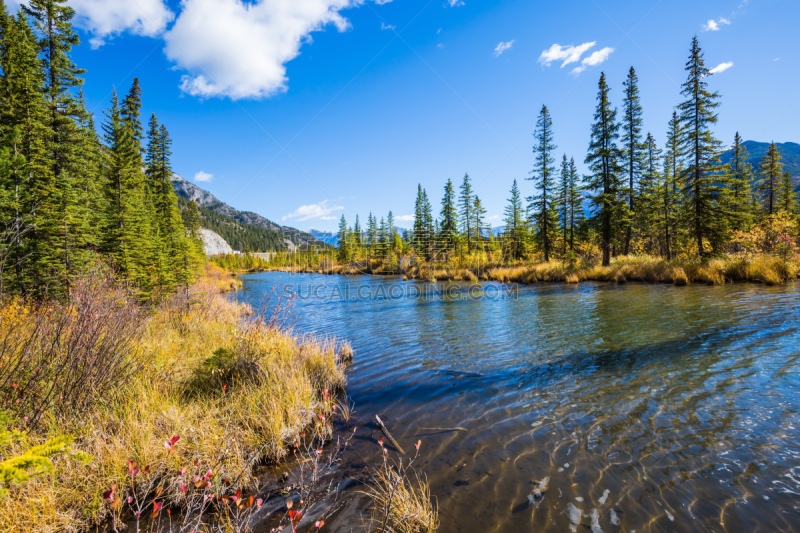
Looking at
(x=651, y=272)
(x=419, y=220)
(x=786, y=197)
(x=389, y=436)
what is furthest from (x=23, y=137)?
(x=786, y=197)

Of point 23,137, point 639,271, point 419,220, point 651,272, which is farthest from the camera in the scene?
point 419,220

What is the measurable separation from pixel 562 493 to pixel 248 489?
3527mm

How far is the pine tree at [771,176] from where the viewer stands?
3493 cm

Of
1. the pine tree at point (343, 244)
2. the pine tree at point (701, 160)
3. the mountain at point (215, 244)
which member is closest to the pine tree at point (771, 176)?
the pine tree at point (701, 160)

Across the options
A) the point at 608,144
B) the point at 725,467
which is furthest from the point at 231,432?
the point at 608,144

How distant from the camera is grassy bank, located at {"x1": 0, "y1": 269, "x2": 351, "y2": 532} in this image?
2.92m

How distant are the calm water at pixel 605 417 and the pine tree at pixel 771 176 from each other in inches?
1583

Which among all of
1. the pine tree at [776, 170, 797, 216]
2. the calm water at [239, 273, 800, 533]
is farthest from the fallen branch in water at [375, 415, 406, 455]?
the pine tree at [776, 170, 797, 216]

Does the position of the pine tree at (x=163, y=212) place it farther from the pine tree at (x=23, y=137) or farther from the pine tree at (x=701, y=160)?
the pine tree at (x=701, y=160)

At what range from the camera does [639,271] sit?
838 inches

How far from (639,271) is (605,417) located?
2137 centimetres

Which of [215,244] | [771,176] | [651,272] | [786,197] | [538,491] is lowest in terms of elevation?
[538,491]

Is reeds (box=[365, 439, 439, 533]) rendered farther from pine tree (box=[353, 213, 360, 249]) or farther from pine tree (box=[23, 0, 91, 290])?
pine tree (box=[353, 213, 360, 249])

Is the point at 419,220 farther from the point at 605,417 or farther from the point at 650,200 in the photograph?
the point at 605,417
